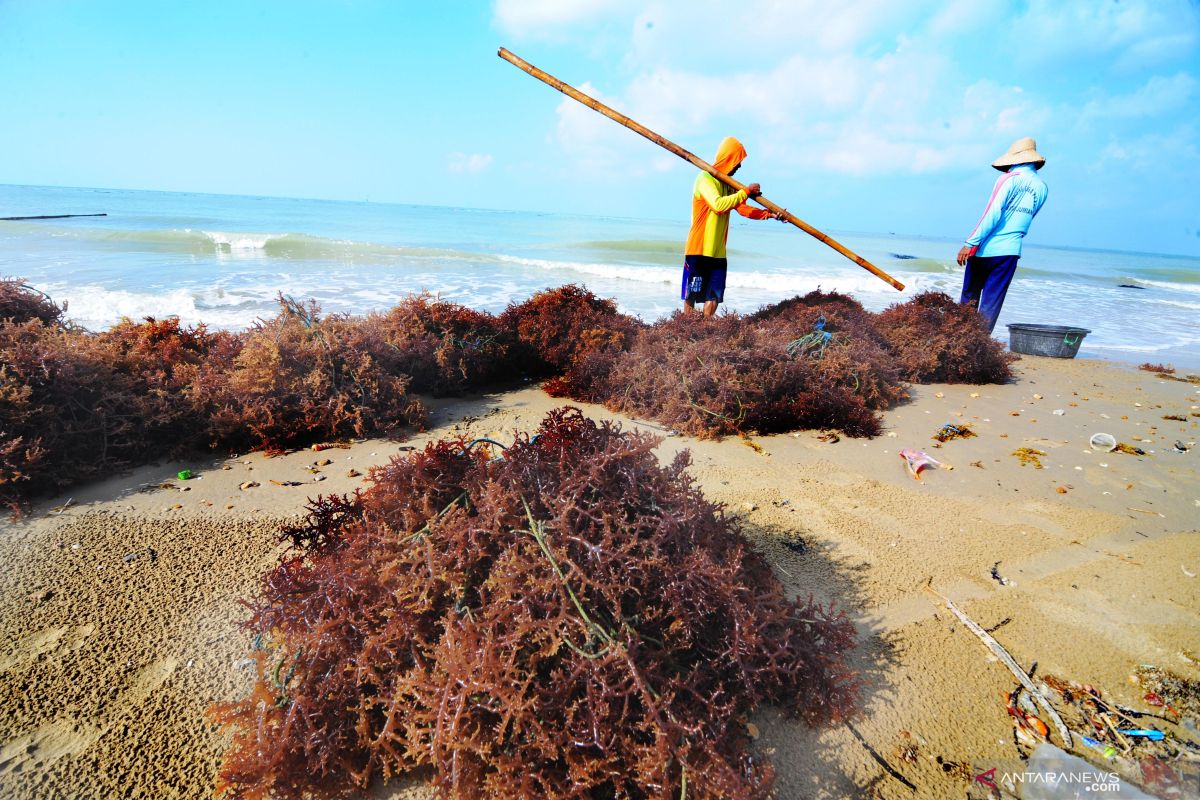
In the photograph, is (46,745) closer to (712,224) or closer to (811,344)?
(811,344)

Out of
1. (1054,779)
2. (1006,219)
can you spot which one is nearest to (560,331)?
(1054,779)

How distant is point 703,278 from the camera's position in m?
6.47

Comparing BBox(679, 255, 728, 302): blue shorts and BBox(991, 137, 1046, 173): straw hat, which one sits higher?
BBox(991, 137, 1046, 173): straw hat

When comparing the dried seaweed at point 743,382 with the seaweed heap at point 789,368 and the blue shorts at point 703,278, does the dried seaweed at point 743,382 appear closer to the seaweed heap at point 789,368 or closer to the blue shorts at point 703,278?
the seaweed heap at point 789,368

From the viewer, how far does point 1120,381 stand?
6.48m

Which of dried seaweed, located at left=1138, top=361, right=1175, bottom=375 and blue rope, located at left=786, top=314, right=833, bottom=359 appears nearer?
blue rope, located at left=786, top=314, right=833, bottom=359

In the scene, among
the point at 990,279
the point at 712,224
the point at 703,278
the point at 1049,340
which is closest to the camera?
the point at 712,224

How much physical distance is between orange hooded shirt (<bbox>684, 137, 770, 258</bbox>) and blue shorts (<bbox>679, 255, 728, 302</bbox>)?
84 millimetres

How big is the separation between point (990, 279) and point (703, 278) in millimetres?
3893

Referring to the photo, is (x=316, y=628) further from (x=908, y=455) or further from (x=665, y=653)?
(x=908, y=455)

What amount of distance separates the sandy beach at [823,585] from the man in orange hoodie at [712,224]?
2.59 meters

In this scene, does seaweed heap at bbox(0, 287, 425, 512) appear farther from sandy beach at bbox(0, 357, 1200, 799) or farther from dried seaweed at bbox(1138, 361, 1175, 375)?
dried seaweed at bbox(1138, 361, 1175, 375)

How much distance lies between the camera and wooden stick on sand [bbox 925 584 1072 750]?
1.83 meters

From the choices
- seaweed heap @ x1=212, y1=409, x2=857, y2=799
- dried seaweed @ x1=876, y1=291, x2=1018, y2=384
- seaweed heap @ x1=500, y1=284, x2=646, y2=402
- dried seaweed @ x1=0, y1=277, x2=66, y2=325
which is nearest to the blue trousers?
dried seaweed @ x1=876, y1=291, x2=1018, y2=384
